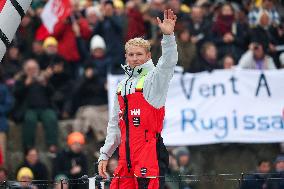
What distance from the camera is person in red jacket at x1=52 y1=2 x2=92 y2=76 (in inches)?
833

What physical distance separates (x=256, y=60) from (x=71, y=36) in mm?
3794

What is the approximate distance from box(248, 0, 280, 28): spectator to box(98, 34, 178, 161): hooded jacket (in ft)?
35.8

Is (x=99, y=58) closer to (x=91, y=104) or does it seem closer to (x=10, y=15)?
(x=91, y=104)

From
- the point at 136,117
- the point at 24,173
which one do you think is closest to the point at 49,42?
the point at 24,173

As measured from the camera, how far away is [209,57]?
2022cm

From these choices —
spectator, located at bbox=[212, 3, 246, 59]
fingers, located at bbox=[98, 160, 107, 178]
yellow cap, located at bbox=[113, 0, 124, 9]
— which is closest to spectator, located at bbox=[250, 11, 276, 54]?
spectator, located at bbox=[212, 3, 246, 59]

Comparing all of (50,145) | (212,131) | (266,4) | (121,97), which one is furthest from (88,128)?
(121,97)

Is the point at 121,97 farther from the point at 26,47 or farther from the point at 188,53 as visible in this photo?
the point at 26,47

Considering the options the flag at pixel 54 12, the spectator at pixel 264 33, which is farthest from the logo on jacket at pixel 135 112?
the flag at pixel 54 12

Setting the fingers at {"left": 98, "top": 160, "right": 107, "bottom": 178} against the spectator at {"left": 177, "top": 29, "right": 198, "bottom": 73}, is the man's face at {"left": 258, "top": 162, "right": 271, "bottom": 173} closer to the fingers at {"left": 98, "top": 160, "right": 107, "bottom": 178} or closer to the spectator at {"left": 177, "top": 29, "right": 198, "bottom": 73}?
the spectator at {"left": 177, "top": 29, "right": 198, "bottom": 73}

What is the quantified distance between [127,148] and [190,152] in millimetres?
8923

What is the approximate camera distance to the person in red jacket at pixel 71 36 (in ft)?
69.4

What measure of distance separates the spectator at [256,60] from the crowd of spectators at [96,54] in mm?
18

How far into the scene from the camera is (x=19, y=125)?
1998 cm
